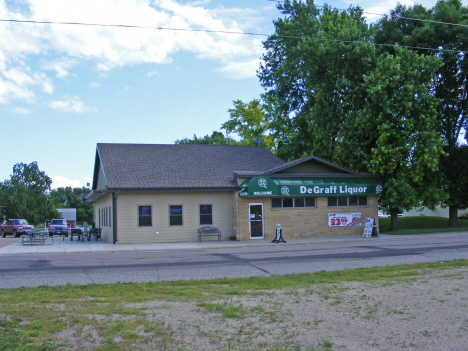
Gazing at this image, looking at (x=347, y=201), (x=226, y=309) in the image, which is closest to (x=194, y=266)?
(x=226, y=309)

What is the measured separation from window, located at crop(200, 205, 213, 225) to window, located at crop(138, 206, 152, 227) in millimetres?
3048

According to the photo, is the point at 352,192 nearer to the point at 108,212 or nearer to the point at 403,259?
the point at 403,259

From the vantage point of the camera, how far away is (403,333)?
6168 mm

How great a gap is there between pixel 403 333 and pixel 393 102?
80.0 feet

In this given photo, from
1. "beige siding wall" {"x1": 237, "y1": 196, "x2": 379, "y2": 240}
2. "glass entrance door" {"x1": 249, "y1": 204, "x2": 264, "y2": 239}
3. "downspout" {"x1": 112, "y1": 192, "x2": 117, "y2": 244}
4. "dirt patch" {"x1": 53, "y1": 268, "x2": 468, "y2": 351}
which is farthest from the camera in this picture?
"glass entrance door" {"x1": 249, "y1": 204, "x2": 264, "y2": 239}

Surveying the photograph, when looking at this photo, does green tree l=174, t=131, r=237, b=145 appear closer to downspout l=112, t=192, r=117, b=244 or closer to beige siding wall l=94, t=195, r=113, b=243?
beige siding wall l=94, t=195, r=113, b=243

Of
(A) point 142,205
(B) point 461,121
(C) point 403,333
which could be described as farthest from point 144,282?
(B) point 461,121

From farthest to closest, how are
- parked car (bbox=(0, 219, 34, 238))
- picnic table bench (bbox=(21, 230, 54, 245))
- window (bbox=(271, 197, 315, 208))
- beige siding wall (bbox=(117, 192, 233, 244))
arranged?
parked car (bbox=(0, 219, 34, 238)) → window (bbox=(271, 197, 315, 208)) → beige siding wall (bbox=(117, 192, 233, 244)) → picnic table bench (bbox=(21, 230, 54, 245))

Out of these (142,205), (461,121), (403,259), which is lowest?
(403,259)

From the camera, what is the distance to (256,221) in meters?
26.7

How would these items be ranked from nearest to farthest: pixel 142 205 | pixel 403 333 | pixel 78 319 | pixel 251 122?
pixel 403 333 < pixel 78 319 < pixel 142 205 < pixel 251 122

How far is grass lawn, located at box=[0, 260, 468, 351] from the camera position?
5.89m

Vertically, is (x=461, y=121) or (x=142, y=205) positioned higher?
(x=461, y=121)

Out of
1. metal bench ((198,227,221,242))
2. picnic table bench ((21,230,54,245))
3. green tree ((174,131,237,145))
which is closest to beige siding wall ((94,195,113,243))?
picnic table bench ((21,230,54,245))
